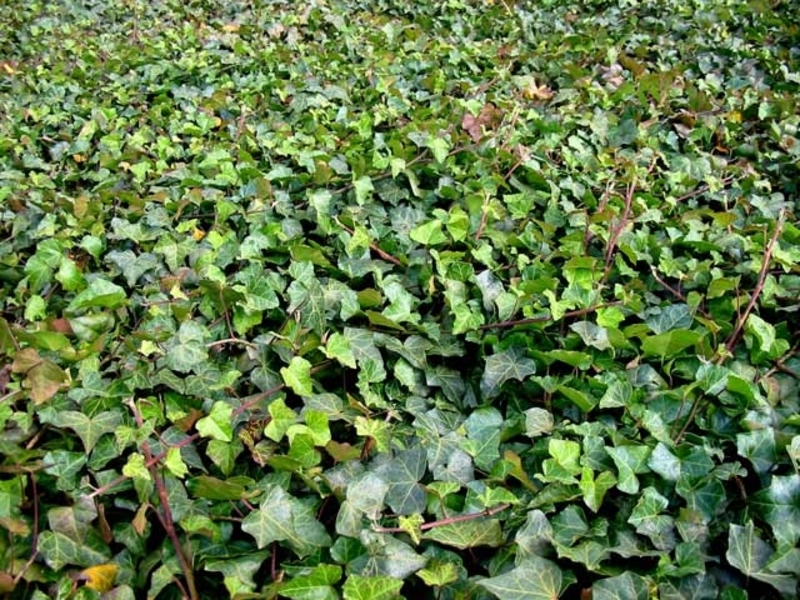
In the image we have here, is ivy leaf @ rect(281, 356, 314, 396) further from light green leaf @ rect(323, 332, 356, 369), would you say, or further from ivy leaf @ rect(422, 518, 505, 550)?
ivy leaf @ rect(422, 518, 505, 550)

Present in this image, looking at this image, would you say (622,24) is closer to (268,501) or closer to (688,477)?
(688,477)

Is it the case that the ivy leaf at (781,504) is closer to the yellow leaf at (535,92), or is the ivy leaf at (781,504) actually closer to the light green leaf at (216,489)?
the light green leaf at (216,489)

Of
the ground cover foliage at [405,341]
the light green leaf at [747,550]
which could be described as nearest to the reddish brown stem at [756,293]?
the ground cover foliage at [405,341]

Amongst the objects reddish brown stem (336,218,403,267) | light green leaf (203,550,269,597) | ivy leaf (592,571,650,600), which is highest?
reddish brown stem (336,218,403,267)

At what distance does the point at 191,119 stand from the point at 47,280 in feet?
3.93

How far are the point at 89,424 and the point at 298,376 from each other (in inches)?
18.1

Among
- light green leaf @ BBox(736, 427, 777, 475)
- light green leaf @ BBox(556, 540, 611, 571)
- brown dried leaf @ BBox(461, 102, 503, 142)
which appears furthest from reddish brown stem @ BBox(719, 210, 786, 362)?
brown dried leaf @ BBox(461, 102, 503, 142)

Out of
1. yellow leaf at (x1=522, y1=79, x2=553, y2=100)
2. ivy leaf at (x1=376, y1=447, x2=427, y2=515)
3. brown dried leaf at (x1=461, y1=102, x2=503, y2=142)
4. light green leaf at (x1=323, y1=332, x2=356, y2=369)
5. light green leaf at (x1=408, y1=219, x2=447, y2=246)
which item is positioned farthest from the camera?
yellow leaf at (x1=522, y1=79, x2=553, y2=100)

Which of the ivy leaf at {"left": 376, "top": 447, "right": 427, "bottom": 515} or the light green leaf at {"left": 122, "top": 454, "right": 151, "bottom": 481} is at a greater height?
the light green leaf at {"left": 122, "top": 454, "right": 151, "bottom": 481}

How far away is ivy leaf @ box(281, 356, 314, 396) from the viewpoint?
5.14 ft

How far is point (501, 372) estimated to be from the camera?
1.67m

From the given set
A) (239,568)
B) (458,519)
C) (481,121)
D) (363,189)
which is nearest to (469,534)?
(458,519)

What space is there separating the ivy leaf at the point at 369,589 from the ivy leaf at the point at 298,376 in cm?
50

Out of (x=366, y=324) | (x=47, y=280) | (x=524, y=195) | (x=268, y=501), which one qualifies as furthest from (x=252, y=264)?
(x=524, y=195)
